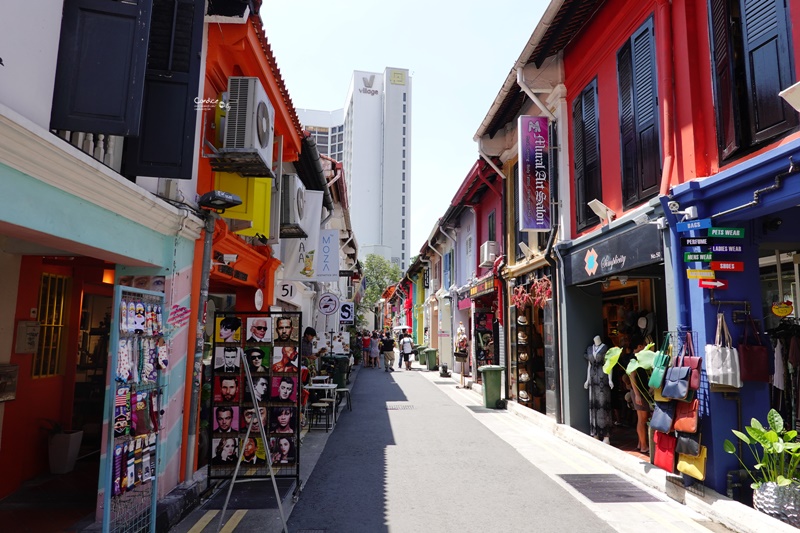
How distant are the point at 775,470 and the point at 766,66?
3.96m

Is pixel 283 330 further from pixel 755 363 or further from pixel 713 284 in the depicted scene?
pixel 755 363

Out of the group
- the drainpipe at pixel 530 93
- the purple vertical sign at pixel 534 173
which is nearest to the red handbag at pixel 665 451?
the purple vertical sign at pixel 534 173

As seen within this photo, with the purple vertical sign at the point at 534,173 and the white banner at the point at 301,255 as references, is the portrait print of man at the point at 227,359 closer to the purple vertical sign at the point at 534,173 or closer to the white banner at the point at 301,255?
the white banner at the point at 301,255

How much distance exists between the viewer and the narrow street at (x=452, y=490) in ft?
17.7

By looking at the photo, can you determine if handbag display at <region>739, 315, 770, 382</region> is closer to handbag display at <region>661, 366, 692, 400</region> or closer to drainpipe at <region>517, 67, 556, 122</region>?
handbag display at <region>661, 366, 692, 400</region>

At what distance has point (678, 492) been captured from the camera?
600cm

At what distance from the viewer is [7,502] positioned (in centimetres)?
589

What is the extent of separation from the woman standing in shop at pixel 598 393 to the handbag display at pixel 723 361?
120 inches

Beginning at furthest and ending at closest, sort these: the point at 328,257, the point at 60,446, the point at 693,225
→ the point at 328,257 → the point at 60,446 → the point at 693,225

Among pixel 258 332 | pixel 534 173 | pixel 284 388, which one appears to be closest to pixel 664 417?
pixel 284 388

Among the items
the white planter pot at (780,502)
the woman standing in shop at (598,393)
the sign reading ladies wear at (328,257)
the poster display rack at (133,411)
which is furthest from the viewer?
the sign reading ladies wear at (328,257)

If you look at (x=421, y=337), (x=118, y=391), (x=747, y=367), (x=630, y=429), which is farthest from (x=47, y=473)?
(x=421, y=337)

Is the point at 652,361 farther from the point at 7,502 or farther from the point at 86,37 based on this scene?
the point at 7,502

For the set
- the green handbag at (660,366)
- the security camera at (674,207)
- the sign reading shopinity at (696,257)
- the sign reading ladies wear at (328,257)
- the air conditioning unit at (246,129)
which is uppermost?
the air conditioning unit at (246,129)
